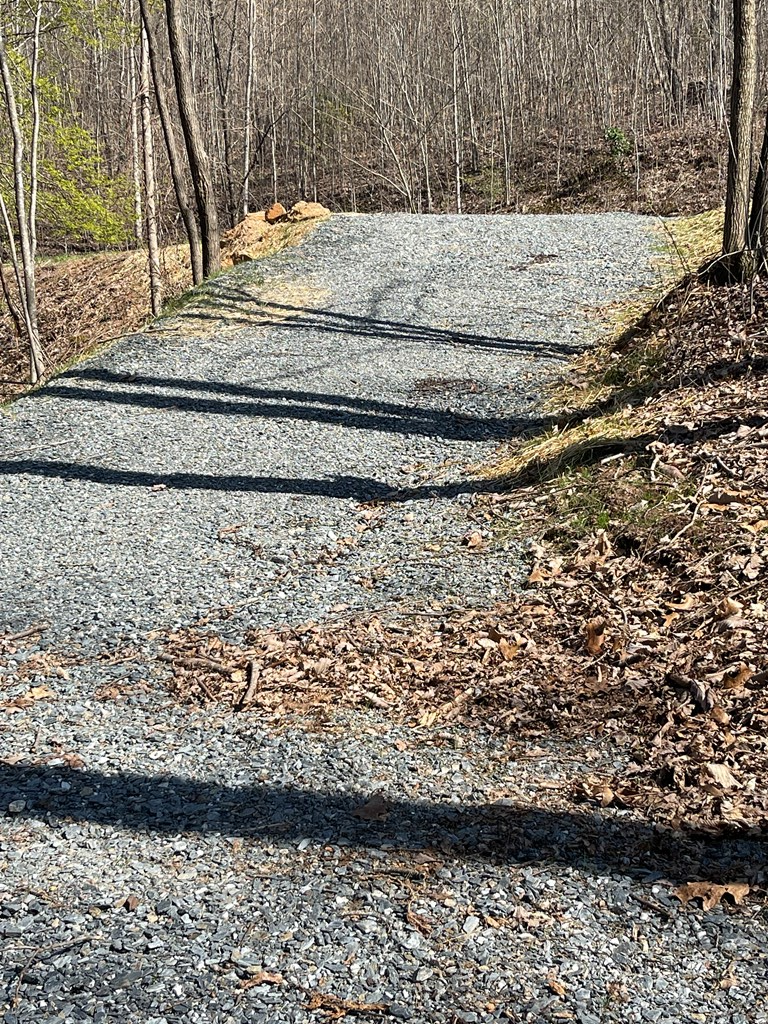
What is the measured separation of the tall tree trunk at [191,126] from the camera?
500 inches

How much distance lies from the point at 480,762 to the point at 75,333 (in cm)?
1489

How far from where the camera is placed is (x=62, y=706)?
13.1 feet

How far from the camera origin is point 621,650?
3863 mm

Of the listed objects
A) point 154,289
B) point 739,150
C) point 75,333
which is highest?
point 739,150

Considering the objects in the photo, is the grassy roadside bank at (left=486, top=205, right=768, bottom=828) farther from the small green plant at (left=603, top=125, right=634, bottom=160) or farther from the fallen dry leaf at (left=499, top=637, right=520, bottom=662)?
the small green plant at (left=603, top=125, right=634, bottom=160)

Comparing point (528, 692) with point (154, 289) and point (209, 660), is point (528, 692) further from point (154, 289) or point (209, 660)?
point (154, 289)

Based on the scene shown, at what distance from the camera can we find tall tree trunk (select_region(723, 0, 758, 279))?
24.1 ft

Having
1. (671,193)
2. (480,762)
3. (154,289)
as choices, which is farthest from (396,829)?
(671,193)

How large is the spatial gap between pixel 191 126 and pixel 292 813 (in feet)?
38.2

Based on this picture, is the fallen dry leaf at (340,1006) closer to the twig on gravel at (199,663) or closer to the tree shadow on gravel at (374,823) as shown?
the tree shadow on gravel at (374,823)

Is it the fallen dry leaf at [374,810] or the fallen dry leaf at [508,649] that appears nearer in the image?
the fallen dry leaf at [374,810]

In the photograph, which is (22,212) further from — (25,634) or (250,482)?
(25,634)

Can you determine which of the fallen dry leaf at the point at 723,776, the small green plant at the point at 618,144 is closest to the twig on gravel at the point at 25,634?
the fallen dry leaf at the point at 723,776

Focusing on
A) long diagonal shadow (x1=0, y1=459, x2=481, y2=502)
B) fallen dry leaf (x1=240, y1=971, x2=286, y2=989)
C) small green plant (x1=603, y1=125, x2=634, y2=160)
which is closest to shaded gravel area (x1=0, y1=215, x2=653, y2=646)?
long diagonal shadow (x1=0, y1=459, x2=481, y2=502)
